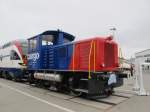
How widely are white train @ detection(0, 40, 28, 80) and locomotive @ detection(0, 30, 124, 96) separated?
16.4ft

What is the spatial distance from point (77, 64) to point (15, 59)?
37.3 feet

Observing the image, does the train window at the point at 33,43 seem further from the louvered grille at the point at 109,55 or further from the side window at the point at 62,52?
the louvered grille at the point at 109,55

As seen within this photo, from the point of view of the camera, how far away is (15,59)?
21.8 metres

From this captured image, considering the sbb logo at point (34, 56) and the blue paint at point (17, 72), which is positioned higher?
the sbb logo at point (34, 56)

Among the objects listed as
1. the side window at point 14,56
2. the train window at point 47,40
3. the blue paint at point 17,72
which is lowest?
the blue paint at point 17,72

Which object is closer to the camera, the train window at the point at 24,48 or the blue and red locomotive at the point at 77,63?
the blue and red locomotive at the point at 77,63

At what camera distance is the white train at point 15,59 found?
20.4m

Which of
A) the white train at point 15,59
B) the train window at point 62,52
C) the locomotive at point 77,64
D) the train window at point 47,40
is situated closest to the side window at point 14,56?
the white train at point 15,59

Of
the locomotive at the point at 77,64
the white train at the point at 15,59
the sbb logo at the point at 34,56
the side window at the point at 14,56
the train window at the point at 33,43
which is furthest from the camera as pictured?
the side window at the point at 14,56

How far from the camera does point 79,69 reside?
452 inches

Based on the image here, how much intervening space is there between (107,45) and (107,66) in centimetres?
97

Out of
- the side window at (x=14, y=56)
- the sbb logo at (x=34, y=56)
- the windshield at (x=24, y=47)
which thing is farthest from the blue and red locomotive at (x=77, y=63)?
the side window at (x=14, y=56)

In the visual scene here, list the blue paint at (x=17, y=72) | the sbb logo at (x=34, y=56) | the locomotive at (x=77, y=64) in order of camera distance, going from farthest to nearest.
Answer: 1. the blue paint at (x=17, y=72)
2. the sbb logo at (x=34, y=56)
3. the locomotive at (x=77, y=64)

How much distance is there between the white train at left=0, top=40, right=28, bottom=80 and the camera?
2035 centimetres
